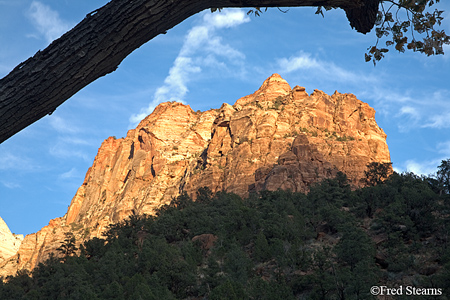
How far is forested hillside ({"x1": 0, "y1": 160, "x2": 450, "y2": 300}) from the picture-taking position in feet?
103

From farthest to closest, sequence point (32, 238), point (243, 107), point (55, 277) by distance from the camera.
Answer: point (32, 238) → point (243, 107) → point (55, 277)

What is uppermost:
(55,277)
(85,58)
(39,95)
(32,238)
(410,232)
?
(32,238)

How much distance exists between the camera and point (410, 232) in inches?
1539

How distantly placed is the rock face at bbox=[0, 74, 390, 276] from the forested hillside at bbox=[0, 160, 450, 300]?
24.7m

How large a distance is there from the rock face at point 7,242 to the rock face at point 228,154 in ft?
57.2

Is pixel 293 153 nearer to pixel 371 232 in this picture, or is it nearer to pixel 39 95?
pixel 371 232

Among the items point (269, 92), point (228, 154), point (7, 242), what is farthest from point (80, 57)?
point (7, 242)

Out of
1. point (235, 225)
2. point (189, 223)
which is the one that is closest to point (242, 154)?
point (189, 223)

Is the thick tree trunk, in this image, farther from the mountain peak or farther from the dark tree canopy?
the mountain peak

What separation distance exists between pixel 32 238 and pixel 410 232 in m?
99.0

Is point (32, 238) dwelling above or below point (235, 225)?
above

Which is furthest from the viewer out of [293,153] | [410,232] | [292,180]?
[293,153]

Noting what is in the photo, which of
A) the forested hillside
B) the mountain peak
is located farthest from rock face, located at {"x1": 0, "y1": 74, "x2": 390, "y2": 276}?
the forested hillside

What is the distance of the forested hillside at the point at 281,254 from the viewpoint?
31.5m
